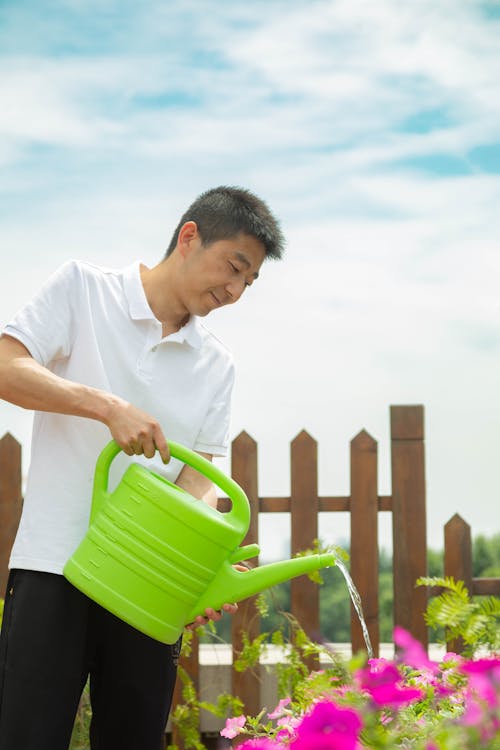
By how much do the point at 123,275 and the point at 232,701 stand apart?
176 cm

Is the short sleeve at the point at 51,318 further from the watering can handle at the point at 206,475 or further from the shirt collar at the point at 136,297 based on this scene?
the watering can handle at the point at 206,475

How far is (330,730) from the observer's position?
2.90 ft

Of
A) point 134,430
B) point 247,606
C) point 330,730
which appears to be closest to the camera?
point 330,730

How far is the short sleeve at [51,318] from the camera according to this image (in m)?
1.74

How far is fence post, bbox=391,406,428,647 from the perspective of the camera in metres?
3.50

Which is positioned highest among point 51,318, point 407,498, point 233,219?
point 233,219

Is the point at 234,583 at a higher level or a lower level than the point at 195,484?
lower

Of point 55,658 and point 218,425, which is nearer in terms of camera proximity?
point 55,658

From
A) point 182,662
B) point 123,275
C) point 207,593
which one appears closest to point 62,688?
point 207,593

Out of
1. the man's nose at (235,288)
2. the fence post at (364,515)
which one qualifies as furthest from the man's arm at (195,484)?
the fence post at (364,515)

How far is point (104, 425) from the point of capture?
1.80 meters

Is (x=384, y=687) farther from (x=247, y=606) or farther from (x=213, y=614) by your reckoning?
(x=247, y=606)

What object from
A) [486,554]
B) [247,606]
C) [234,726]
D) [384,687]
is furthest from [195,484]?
[486,554]

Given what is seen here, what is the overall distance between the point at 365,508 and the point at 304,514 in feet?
0.75
